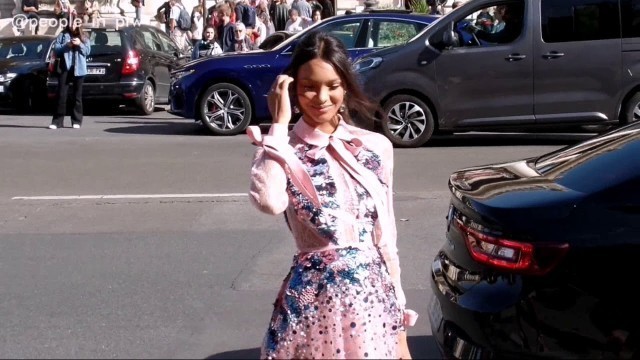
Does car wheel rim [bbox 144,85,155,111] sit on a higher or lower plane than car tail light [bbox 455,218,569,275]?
lower

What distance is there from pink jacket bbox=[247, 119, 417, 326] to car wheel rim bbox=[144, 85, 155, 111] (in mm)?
15948

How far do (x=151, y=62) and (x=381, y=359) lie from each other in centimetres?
1673

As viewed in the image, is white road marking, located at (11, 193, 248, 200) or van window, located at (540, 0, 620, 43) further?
van window, located at (540, 0, 620, 43)

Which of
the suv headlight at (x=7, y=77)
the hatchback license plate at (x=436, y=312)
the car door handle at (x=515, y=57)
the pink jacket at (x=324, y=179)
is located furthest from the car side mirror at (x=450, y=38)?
the pink jacket at (x=324, y=179)

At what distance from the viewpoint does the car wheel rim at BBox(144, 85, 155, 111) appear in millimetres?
19297

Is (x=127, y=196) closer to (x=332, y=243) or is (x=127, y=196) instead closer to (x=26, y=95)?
(x=332, y=243)

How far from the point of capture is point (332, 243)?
3475 millimetres

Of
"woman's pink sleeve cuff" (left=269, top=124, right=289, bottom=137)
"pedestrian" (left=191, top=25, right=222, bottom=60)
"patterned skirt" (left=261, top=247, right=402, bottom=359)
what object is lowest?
"pedestrian" (left=191, top=25, right=222, bottom=60)

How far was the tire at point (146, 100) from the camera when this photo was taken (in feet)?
62.8

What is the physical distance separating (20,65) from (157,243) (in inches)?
497

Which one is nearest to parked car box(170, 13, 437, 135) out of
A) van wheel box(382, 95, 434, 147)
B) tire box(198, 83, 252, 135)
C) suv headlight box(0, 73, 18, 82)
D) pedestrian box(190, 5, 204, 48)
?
tire box(198, 83, 252, 135)

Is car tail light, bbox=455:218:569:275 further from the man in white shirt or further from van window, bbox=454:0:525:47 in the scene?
the man in white shirt

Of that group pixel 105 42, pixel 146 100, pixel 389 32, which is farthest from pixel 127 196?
pixel 105 42

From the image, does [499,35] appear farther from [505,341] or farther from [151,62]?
[505,341]
